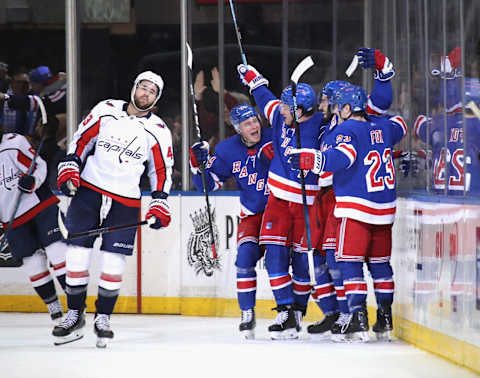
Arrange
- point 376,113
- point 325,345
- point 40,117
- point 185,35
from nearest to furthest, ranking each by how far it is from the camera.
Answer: point 325,345 → point 376,113 → point 40,117 → point 185,35

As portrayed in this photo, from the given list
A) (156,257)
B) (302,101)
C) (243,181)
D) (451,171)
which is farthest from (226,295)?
(451,171)

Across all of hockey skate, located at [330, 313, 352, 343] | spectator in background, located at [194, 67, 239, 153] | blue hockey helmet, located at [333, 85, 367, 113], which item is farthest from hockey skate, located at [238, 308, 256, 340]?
spectator in background, located at [194, 67, 239, 153]

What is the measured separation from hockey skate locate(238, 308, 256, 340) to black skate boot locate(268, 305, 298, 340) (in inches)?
4.4

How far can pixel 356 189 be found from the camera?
5797 millimetres

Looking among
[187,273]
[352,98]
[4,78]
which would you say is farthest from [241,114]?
[4,78]

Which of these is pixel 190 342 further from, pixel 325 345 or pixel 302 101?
pixel 302 101

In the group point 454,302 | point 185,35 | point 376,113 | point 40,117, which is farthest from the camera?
point 185,35

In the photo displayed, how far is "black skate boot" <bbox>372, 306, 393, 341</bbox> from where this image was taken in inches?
233

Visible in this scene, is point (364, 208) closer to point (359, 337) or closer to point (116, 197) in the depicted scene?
point (359, 337)

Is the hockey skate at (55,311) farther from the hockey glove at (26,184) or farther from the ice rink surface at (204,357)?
the hockey glove at (26,184)

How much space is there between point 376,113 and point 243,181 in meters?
0.83

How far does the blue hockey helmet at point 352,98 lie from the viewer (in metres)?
5.86

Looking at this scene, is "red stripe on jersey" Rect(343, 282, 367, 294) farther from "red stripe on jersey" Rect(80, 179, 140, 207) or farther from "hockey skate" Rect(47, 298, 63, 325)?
"hockey skate" Rect(47, 298, 63, 325)

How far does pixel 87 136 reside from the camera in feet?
18.7
